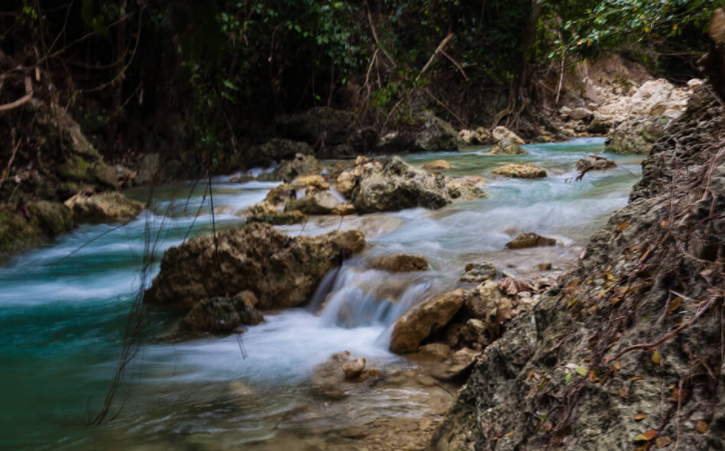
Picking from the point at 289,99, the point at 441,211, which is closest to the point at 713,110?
the point at 441,211

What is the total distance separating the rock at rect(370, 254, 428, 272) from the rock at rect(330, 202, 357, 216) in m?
2.62

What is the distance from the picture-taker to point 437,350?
4.05 metres

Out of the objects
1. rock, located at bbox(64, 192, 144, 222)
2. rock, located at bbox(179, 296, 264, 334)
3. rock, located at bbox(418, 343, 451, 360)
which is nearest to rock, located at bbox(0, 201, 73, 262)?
rock, located at bbox(64, 192, 144, 222)

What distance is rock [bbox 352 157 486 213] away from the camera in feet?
26.0

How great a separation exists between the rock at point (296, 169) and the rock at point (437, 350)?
25.5ft

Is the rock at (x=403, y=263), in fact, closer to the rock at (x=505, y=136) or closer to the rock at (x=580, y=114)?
the rock at (x=505, y=136)

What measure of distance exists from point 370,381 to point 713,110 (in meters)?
2.52

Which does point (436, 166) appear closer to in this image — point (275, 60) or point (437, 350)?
point (275, 60)

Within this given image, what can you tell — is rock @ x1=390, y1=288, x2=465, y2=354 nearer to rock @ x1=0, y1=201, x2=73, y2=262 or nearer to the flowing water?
the flowing water

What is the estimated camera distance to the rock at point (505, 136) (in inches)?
629

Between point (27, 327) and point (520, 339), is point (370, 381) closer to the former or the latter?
point (520, 339)

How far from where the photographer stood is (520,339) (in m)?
2.34

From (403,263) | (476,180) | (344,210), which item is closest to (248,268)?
(403,263)

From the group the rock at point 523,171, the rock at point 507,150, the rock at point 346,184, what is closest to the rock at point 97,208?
the rock at point 346,184
